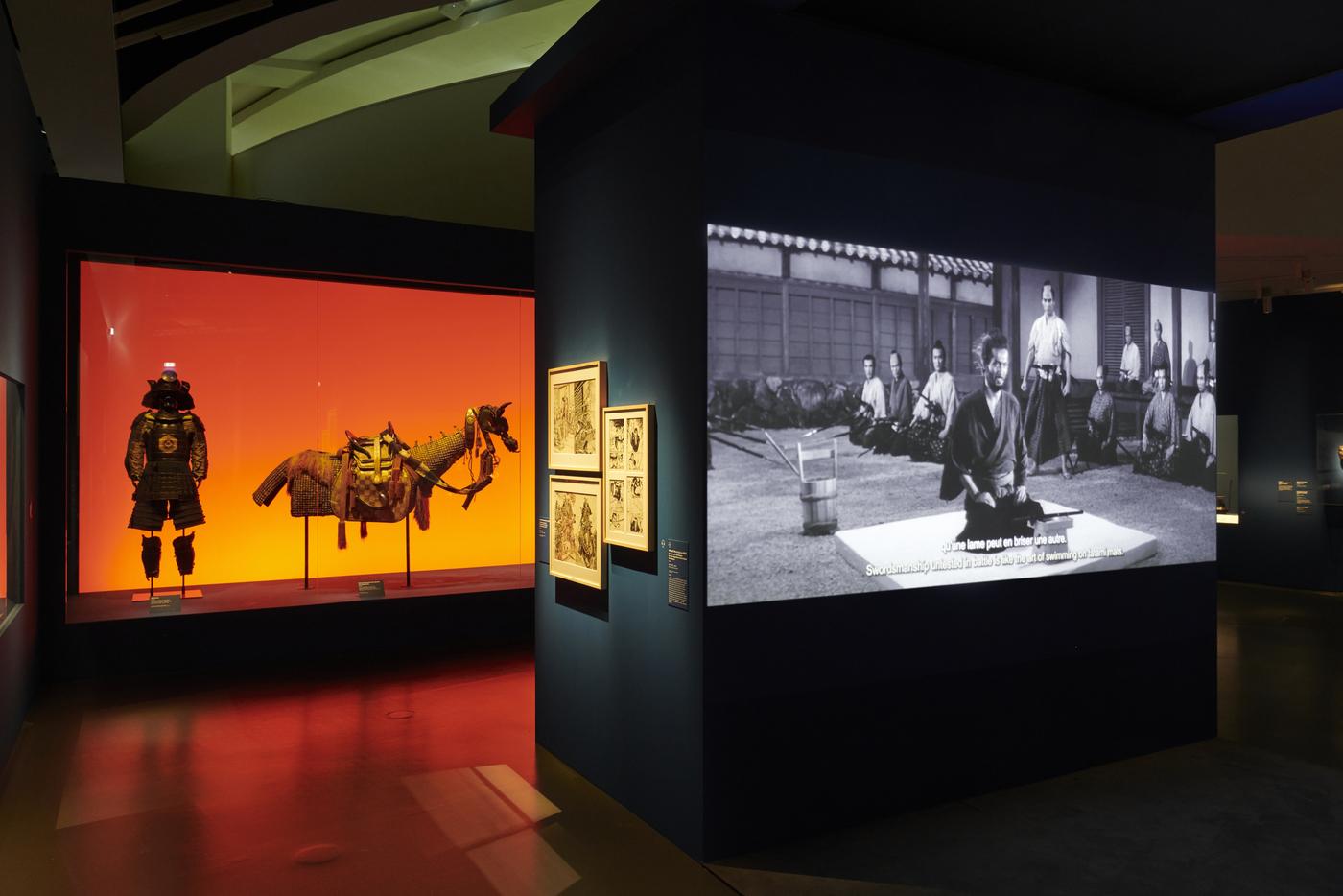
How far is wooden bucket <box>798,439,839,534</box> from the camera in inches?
161

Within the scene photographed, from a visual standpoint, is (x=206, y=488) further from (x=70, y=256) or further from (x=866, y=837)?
(x=866, y=837)

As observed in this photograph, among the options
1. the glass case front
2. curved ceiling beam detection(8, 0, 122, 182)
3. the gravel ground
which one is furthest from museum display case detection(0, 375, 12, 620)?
the gravel ground

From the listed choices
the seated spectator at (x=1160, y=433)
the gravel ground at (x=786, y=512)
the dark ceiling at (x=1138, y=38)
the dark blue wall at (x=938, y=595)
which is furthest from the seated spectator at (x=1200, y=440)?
the dark ceiling at (x=1138, y=38)

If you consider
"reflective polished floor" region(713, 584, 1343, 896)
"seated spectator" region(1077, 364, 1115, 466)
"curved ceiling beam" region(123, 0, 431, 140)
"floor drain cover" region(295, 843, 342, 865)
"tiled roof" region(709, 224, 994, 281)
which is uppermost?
"curved ceiling beam" region(123, 0, 431, 140)

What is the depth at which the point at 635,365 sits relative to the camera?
14.7ft

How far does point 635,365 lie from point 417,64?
9.57m

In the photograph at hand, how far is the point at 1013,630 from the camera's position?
4.82 m

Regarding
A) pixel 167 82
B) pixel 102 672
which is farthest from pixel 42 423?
pixel 167 82

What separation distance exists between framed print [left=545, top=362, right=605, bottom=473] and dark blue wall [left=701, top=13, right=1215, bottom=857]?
1.15m

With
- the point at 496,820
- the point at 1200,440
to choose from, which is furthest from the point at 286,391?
the point at 1200,440

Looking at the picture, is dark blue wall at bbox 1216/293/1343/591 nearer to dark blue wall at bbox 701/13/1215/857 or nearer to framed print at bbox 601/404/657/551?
dark blue wall at bbox 701/13/1215/857

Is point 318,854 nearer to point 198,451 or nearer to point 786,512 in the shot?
point 786,512

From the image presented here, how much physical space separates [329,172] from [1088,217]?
9.82 metres

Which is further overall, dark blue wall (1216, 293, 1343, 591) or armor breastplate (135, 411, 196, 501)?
dark blue wall (1216, 293, 1343, 591)
